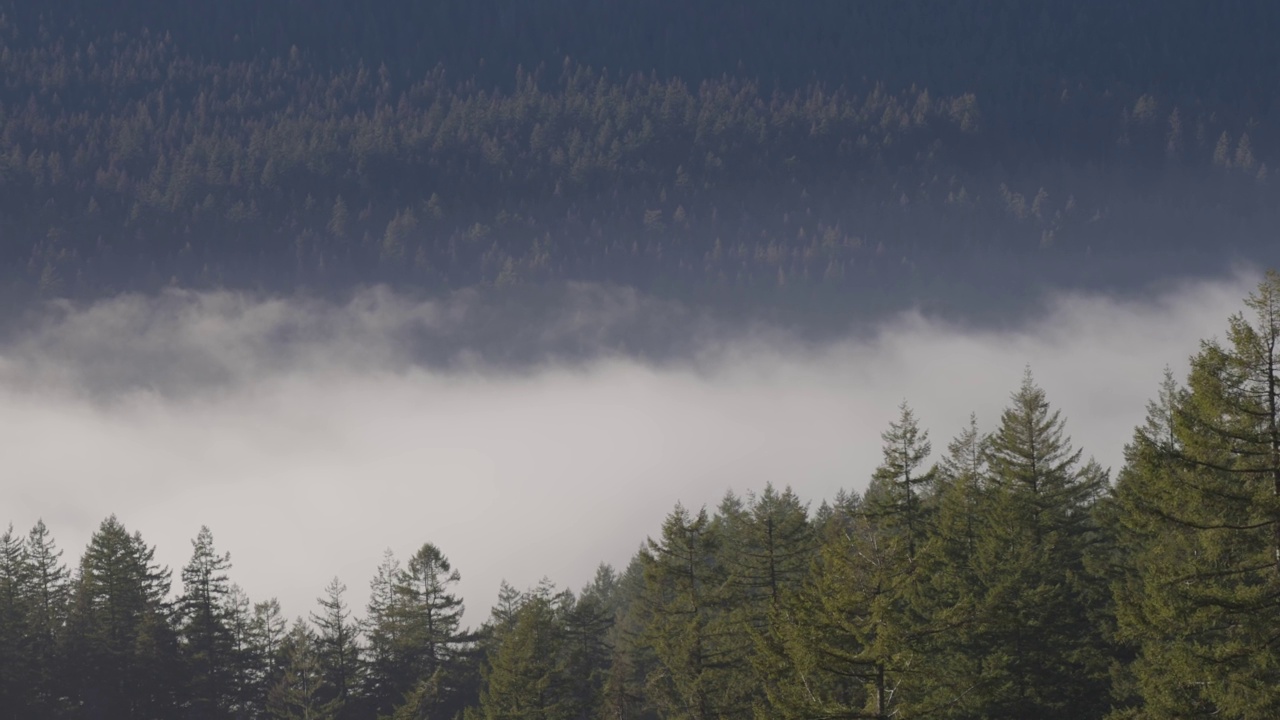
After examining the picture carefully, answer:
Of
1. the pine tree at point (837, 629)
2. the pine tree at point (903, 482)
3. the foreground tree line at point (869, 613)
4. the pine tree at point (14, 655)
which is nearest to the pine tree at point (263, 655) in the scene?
the foreground tree line at point (869, 613)

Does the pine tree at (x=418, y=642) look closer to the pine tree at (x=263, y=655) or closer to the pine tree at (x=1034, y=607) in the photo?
the pine tree at (x=263, y=655)

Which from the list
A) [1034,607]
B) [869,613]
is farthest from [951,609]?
[1034,607]

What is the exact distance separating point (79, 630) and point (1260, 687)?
67.8 meters

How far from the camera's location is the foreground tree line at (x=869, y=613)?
26094 millimetres

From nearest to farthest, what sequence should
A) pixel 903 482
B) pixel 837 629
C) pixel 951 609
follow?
pixel 837 629 → pixel 951 609 → pixel 903 482

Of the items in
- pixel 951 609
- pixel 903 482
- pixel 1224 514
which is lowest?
pixel 951 609

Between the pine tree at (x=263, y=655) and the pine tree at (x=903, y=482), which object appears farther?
the pine tree at (x=263, y=655)

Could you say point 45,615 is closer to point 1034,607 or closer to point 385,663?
point 385,663

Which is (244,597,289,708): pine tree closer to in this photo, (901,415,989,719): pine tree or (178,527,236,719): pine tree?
(178,527,236,719): pine tree

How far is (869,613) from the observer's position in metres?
32.4

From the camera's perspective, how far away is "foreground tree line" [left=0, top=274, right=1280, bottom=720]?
26094mm

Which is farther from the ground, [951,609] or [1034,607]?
[1034,607]

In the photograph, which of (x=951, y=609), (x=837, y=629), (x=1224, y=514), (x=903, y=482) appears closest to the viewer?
(x=1224, y=514)

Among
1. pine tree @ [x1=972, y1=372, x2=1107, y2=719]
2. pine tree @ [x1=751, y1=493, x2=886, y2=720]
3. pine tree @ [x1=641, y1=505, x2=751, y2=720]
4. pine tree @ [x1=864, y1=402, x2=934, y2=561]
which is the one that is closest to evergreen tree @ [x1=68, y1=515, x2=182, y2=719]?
pine tree @ [x1=641, y1=505, x2=751, y2=720]
